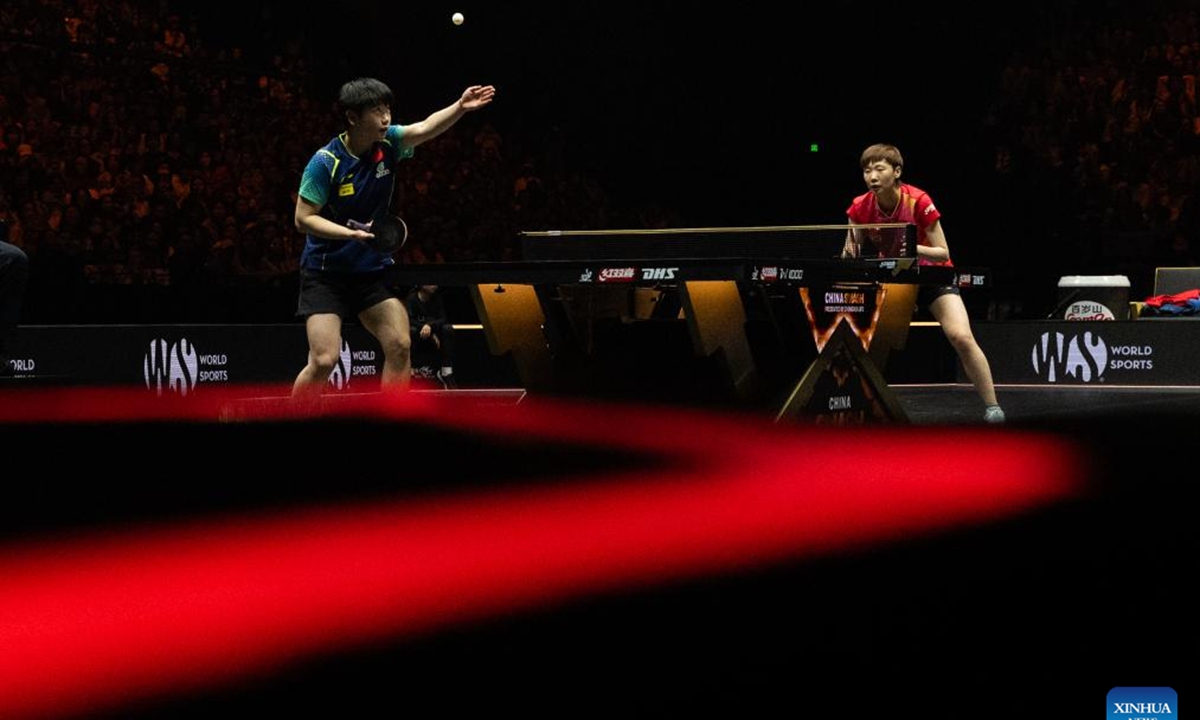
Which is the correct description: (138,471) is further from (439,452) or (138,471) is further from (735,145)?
(735,145)

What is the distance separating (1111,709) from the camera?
2.19 m

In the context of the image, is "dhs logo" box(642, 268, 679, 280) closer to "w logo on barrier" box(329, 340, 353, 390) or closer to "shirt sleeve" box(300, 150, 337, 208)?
"shirt sleeve" box(300, 150, 337, 208)

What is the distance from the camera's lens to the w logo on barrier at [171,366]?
41.2ft

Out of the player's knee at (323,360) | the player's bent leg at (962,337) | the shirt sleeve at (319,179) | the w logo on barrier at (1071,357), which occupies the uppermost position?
the shirt sleeve at (319,179)

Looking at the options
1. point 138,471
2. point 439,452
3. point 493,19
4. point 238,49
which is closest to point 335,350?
point 439,452

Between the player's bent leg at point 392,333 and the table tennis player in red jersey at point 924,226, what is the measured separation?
103 inches

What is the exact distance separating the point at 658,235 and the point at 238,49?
10.7 m

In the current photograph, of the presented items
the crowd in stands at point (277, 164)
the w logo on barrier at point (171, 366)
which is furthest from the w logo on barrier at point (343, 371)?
the w logo on barrier at point (171, 366)

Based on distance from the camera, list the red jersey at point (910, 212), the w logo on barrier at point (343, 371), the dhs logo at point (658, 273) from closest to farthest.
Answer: the dhs logo at point (658, 273) → the red jersey at point (910, 212) → the w logo on barrier at point (343, 371)

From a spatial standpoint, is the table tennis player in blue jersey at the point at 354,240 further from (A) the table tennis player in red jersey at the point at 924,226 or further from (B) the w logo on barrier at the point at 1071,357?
(B) the w logo on barrier at the point at 1071,357

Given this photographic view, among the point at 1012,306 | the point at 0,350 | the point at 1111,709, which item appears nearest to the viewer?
the point at 1111,709

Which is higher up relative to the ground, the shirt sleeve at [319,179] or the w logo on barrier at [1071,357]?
the shirt sleeve at [319,179]

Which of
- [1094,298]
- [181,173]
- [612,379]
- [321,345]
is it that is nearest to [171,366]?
[181,173]

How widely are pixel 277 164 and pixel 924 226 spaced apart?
32.1 feet
